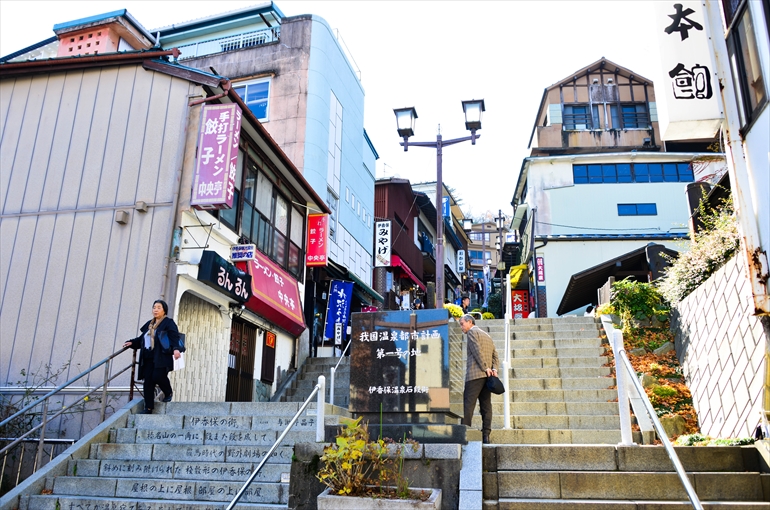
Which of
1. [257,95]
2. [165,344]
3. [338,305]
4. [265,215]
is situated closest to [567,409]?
[165,344]

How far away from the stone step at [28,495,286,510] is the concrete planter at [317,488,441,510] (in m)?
1.25

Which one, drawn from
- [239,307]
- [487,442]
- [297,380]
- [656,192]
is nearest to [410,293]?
[656,192]

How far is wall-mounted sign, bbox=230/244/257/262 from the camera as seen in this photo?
13984 millimetres

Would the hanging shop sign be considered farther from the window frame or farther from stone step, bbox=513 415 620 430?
stone step, bbox=513 415 620 430

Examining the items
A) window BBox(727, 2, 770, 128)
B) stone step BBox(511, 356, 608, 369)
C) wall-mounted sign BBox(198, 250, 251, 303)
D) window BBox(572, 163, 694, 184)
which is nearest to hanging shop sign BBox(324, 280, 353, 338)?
wall-mounted sign BBox(198, 250, 251, 303)

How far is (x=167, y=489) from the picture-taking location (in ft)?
25.7

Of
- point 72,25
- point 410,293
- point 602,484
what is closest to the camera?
point 602,484

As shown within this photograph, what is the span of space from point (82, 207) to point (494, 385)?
922 cm

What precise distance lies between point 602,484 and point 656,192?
91.7 ft

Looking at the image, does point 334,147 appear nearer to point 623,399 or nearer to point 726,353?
point 726,353

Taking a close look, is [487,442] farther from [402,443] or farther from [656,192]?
[656,192]

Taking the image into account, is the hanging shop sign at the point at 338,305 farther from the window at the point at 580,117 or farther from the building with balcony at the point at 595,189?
the window at the point at 580,117

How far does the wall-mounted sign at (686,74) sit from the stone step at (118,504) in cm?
682

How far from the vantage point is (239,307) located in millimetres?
14484
